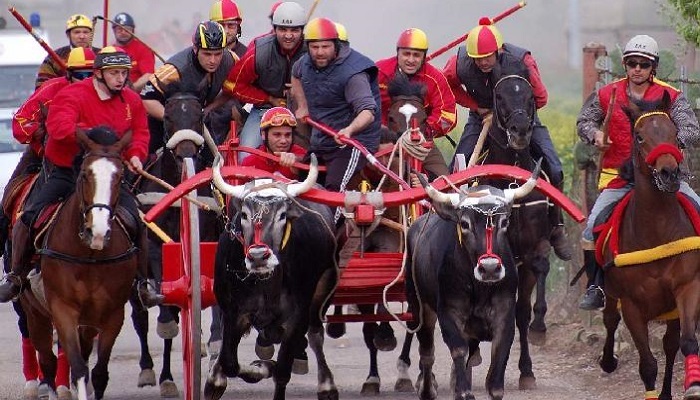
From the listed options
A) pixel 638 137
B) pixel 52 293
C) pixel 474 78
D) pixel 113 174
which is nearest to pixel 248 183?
pixel 113 174

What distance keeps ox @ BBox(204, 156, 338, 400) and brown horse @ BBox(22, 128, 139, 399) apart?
754mm

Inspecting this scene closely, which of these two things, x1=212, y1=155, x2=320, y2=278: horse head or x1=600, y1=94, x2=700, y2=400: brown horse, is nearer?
x1=212, y1=155, x2=320, y2=278: horse head

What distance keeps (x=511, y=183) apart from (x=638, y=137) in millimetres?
1111

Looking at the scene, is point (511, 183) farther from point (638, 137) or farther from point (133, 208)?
point (133, 208)

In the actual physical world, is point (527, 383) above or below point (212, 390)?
below

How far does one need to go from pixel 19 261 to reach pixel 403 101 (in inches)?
135

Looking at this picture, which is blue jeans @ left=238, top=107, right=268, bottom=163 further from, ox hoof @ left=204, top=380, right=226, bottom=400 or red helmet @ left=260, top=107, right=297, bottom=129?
ox hoof @ left=204, top=380, right=226, bottom=400

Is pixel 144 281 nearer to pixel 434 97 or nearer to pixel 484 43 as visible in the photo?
pixel 434 97

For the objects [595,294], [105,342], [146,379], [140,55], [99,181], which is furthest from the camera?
[140,55]

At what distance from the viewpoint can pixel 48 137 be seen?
1291 cm

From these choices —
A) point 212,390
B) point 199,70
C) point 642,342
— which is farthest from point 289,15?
point 642,342

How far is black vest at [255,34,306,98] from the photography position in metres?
14.5

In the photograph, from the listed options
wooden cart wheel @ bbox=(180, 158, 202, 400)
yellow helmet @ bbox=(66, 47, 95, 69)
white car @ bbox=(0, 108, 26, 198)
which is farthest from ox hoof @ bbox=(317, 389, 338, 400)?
white car @ bbox=(0, 108, 26, 198)

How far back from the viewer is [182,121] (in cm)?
1411
